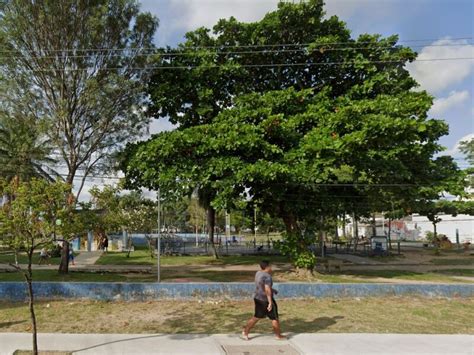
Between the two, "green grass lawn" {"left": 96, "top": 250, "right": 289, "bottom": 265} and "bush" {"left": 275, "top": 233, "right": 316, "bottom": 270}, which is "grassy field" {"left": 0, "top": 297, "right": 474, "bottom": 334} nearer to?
"bush" {"left": 275, "top": 233, "right": 316, "bottom": 270}

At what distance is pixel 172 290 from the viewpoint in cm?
1238

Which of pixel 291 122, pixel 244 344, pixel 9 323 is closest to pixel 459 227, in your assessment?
pixel 291 122

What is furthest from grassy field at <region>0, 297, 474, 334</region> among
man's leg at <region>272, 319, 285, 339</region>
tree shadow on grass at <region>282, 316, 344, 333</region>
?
man's leg at <region>272, 319, 285, 339</region>

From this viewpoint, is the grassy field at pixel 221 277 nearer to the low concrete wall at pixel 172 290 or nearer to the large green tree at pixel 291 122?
the large green tree at pixel 291 122

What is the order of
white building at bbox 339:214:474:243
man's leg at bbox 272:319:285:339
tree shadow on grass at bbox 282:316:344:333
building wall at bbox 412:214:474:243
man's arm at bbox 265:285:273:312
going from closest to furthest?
man's arm at bbox 265:285:273:312
man's leg at bbox 272:319:285:339
tree shadow on grass at bbox 282:316:344:333
building wall at bbox 412:214:474:243
white building at bbox 339:214:474:243

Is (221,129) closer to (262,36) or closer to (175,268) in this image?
(262,36)

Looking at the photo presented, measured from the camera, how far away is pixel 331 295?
12.6 metres

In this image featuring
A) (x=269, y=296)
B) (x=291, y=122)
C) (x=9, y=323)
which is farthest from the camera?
(x=291, y=122)

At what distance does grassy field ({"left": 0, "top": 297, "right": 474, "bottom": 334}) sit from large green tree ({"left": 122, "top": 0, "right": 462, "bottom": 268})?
167 inches

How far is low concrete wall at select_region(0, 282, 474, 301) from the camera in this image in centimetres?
1216

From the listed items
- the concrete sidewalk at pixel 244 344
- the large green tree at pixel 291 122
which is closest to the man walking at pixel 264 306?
the concrete sidewalk at pixel 244 344

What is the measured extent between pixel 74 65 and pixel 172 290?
10.6 metres

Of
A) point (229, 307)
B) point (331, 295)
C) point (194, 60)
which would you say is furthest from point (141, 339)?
point (194, 60)

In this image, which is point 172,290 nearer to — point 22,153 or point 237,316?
point 237,316
